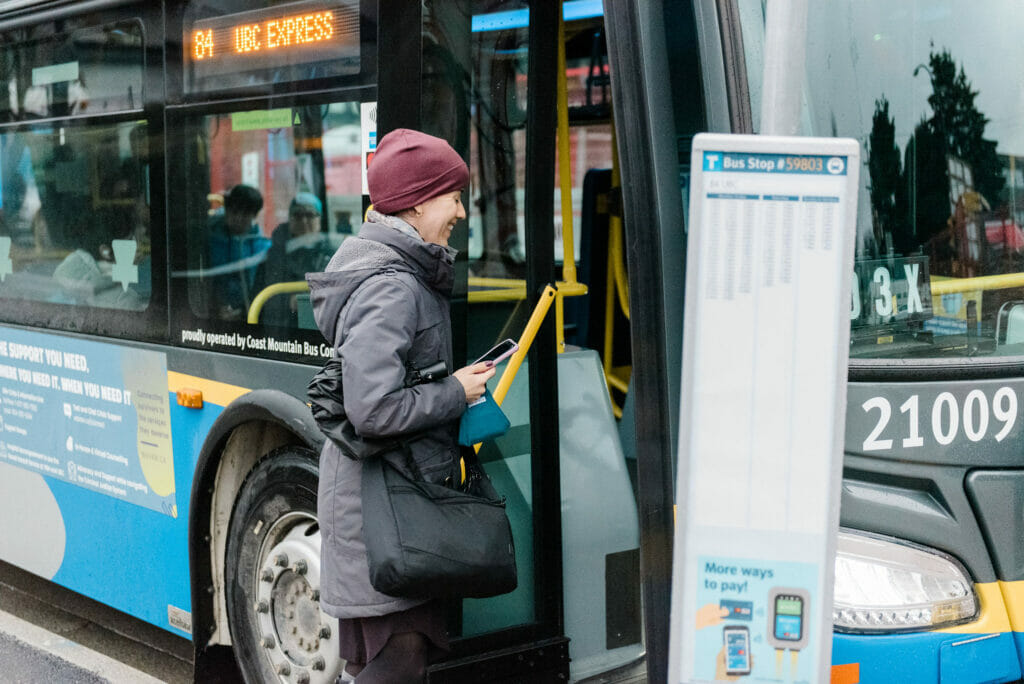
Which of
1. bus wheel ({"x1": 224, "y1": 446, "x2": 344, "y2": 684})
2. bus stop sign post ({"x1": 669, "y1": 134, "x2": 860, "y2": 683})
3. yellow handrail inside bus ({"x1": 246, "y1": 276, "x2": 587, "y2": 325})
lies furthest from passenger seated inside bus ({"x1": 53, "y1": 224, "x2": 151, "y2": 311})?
bus stop sign post ({"x1": 669, "y1": 134, "x2": 860, "y2": 683})

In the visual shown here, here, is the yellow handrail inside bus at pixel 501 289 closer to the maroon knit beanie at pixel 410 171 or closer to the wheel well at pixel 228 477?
the wheel well at pixel 228 477

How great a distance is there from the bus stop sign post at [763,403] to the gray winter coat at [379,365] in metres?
0.82

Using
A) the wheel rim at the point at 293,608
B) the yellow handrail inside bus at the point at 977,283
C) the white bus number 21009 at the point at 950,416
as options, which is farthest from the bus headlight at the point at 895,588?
the wheel rim at the point at 293,608

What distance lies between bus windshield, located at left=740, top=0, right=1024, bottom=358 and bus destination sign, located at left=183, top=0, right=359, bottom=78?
1.39m

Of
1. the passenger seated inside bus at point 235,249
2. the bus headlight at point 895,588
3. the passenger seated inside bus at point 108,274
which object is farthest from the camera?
the passenger seated inside bus at point 108,274

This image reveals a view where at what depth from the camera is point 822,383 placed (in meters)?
1.96

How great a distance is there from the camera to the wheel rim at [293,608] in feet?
12.0

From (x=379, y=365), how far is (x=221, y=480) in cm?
167

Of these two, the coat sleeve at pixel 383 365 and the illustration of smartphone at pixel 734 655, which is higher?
the coat sleeve at pixel 383 365

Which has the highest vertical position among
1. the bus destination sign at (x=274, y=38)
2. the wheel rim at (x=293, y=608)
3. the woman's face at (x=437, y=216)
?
the bus destination sign at (x=274, y=38)

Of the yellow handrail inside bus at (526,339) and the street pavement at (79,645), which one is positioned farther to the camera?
the street pavement at (79,645)

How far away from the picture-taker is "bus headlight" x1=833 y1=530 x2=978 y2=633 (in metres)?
2.60

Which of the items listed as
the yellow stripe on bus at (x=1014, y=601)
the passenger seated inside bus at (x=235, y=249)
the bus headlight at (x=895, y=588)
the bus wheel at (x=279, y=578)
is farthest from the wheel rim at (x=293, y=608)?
the yellow stripe on bus at (x=1014, y=601)

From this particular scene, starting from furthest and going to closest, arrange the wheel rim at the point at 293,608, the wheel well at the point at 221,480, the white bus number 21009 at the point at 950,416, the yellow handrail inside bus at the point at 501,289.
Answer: the wheel well at the point at 221,480
the wheel rim at the point at 293,608
the yellow handrail inside bus at the point at 501,289
the white bus number 21009 at the point at 950,416
